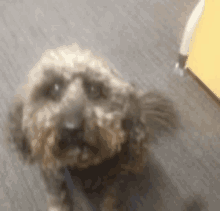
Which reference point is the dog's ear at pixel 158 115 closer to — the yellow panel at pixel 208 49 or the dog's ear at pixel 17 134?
the yellow panel at pixel 208 49

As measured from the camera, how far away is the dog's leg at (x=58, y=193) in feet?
2.61

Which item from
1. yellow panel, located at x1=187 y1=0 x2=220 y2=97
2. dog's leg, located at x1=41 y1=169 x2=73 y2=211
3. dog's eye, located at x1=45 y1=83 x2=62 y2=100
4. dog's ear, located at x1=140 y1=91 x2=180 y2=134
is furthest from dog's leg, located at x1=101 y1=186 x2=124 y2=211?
yellow panel, located at x1=187 y1=0 x2=220 y2=97

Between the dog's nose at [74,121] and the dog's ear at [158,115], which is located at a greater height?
the dog's nose at [74,121]

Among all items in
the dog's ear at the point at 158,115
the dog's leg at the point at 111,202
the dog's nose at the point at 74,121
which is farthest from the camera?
the dog's ear at the point at 158,115

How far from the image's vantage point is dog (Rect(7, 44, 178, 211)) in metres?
0.68

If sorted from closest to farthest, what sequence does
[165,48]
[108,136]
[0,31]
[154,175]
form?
[108,136] → [154,175] → [165,48] → [0,31]

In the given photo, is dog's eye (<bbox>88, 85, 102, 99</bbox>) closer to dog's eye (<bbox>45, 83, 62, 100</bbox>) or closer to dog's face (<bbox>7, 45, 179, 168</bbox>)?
dog's face (<bbox>7, 45, 179, 168</bbox>)

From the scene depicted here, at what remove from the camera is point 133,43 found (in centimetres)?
107

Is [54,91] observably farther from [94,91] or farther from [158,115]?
[158,115]

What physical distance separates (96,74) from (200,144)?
0.52 meters

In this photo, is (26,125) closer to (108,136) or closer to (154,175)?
(108,136)

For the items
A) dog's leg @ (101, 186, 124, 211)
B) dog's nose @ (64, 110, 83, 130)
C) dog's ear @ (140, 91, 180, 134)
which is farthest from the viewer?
dog's ear @ (140, 91, 180, 134)

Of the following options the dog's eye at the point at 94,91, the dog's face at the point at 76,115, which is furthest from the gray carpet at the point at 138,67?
the dog's eye at the point at 94,91

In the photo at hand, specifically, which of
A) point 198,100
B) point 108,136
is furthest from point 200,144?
point 108,136
